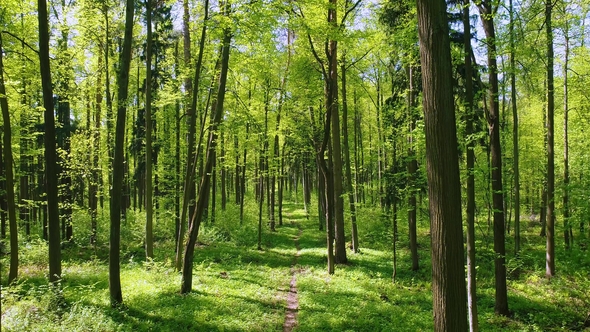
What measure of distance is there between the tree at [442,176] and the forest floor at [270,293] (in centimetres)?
602

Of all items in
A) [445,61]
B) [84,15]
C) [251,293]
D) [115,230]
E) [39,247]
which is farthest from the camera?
[39,247]

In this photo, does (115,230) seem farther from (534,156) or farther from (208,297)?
(534,156)

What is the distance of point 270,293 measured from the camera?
A: 37.2 feet

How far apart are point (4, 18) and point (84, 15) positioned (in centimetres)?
403

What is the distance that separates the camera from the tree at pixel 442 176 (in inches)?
127

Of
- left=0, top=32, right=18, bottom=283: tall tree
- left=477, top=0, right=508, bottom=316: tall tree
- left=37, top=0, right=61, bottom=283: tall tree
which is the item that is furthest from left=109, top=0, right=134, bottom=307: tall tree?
left=477, top=0, right=508, bottom=316: tall tree

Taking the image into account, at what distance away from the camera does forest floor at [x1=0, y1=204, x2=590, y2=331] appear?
27.0 feet

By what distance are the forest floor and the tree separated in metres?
6.02

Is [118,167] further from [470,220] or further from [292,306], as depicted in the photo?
[470,220]

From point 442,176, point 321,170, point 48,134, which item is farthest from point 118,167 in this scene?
point 442,176

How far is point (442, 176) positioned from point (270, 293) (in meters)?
9.38

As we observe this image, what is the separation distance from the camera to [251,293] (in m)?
11.1

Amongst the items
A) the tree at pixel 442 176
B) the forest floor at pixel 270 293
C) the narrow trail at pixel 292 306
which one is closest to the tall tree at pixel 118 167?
the forest floor at pixel 270 293

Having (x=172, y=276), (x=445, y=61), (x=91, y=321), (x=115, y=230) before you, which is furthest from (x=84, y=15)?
(x=445, y=61)
